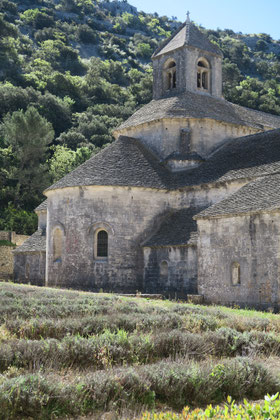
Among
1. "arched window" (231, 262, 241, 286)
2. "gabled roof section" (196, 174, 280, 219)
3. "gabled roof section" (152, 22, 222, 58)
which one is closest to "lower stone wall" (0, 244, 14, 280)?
"gabled roof section" (152, 22, 222, 58)

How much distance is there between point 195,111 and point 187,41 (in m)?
4.94

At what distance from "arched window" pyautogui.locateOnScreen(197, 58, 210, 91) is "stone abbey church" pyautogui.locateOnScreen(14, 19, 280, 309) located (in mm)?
61

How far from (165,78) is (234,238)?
15.6 meters

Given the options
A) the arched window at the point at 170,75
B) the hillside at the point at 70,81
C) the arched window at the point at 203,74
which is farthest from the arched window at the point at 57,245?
the hillside at the point at 70,81

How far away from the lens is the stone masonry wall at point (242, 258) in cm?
1786

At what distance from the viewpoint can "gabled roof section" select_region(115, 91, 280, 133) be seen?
92.6 feet

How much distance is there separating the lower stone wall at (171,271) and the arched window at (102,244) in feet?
6.25

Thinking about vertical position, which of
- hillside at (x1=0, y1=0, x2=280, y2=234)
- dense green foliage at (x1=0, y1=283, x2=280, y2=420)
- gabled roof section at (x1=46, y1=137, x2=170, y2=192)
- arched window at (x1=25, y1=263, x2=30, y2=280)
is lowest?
dense green foliage at (x1=0, y1=283, x2=280, y2=420)

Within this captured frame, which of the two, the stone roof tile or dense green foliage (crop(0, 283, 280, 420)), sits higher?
the stone roof tile

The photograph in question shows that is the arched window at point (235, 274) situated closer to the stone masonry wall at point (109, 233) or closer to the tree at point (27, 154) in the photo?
the stone masonry wall at point (109, 233)

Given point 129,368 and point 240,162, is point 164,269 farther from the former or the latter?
point 129,368

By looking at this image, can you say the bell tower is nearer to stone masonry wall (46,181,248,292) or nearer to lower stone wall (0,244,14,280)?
stone masonry wall (46,181,248,292)

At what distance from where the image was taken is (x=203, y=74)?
105 feet

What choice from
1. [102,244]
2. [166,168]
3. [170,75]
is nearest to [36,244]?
[102,244]
